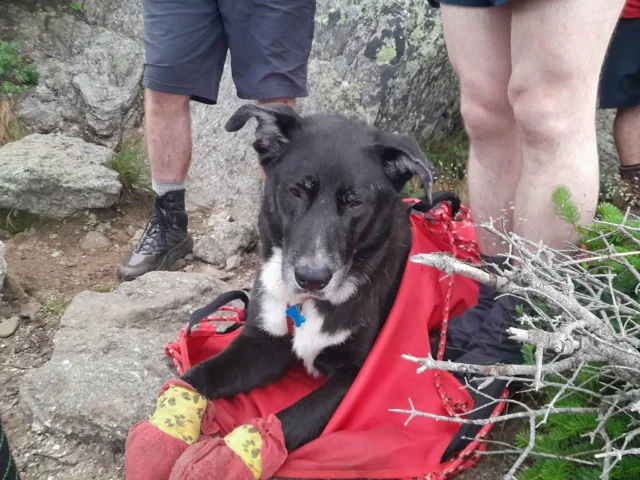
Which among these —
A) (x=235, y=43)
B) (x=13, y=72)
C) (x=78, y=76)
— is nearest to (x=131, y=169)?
(x=235, y=43)

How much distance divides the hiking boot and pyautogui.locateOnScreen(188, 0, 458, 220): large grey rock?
882 millimetres

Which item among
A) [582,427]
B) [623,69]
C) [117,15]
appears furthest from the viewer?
[117,15]

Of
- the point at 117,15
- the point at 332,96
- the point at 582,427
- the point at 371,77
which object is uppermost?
the point at 117,15

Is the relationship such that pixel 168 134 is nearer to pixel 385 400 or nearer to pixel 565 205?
pixel 385 400

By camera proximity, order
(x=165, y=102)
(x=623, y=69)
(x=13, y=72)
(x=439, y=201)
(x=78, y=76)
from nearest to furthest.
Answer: (x=439, y=201) → (x=165, y=102) → (x=623, y=69) → (x=13, y=72) → (x=78, y=76)

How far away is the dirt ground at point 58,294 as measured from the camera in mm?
2039

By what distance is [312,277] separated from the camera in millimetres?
2025

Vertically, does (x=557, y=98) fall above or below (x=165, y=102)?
above

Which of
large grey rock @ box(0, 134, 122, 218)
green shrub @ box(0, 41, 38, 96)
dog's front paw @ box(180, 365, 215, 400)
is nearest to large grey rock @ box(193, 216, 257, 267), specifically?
large grey rock @ box(0, 134, 122, 218)

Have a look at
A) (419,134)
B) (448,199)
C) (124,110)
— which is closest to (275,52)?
(448,199)

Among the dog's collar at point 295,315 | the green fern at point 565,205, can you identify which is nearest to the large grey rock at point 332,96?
the dog's collar at point 295,315

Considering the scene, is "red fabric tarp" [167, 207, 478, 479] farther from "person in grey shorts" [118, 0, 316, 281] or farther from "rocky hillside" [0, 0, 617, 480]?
"person in grey shorts" [118, 0, 316, 281]

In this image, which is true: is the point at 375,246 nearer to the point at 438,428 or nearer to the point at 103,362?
the point at 438,428

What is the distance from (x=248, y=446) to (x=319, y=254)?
689 mm
